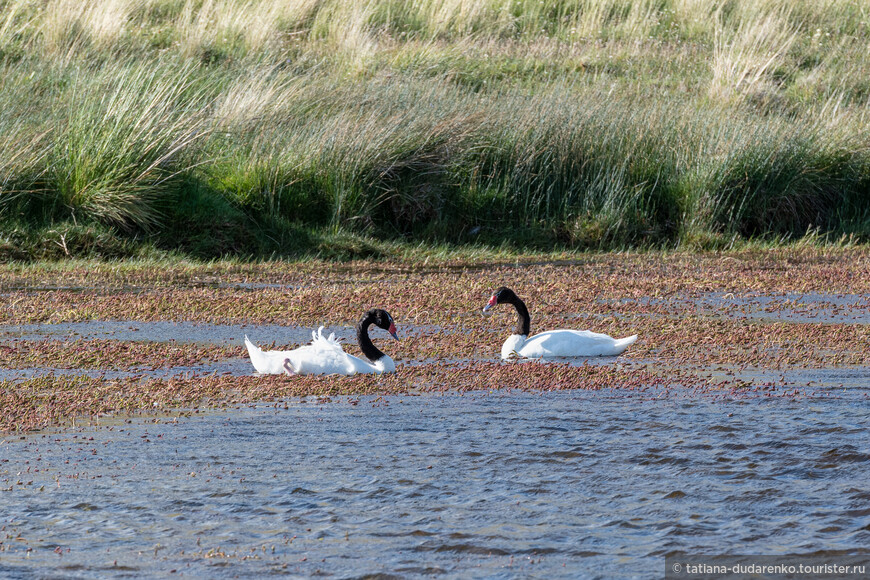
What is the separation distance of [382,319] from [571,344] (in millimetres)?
1552

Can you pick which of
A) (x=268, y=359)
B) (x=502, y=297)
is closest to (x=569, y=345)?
(x=502, y=297)

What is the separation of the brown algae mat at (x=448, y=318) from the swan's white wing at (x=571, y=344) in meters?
0.13

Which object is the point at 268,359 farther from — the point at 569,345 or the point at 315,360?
the point at 569,345

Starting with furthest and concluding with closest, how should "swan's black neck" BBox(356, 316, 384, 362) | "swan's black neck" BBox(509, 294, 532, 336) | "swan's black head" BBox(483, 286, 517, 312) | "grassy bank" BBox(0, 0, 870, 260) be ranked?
"grassy bank" BBox(0, 0, 870, 260) → "swan's black head" BBox(483, 286, 517, 312) → "swan's black neck" BBox(509, 294, 532, 336) → "swan's black neck" BBox(356, 316, 384, 362)

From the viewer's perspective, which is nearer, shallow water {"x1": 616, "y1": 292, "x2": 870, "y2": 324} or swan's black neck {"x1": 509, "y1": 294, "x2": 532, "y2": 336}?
swan's black neck {"x1": 509, "y1": 294, "x2": 532, "y2": 336}

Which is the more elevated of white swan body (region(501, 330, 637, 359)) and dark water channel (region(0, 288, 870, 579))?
white swan body (region(501, 330, 637, 359))

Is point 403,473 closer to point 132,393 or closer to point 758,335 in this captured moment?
point 132,393

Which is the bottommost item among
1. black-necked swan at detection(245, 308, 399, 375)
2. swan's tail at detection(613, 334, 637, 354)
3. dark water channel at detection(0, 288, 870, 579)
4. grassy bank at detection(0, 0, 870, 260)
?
dark water channel at detection(0, 288, 870, 579)

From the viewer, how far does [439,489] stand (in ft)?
20.7

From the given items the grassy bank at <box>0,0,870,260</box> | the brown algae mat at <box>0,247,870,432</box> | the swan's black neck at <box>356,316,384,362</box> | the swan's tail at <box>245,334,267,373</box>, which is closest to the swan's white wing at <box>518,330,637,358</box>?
the brown algae mat at <box>0,247,870,432</box>

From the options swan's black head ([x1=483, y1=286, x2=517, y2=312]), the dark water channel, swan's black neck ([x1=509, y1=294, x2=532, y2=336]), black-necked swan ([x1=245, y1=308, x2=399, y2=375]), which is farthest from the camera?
swan's black head ([x1=483, y1=286, x2=517, y2=312])

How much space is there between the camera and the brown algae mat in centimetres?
848

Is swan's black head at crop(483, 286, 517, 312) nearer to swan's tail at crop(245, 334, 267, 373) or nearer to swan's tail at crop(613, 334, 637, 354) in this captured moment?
swan's tail at crop(613, 334, 637, 354)

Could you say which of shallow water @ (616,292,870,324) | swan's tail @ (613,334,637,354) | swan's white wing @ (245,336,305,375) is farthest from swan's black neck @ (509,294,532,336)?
shallow water @ (616,292,870,324)
